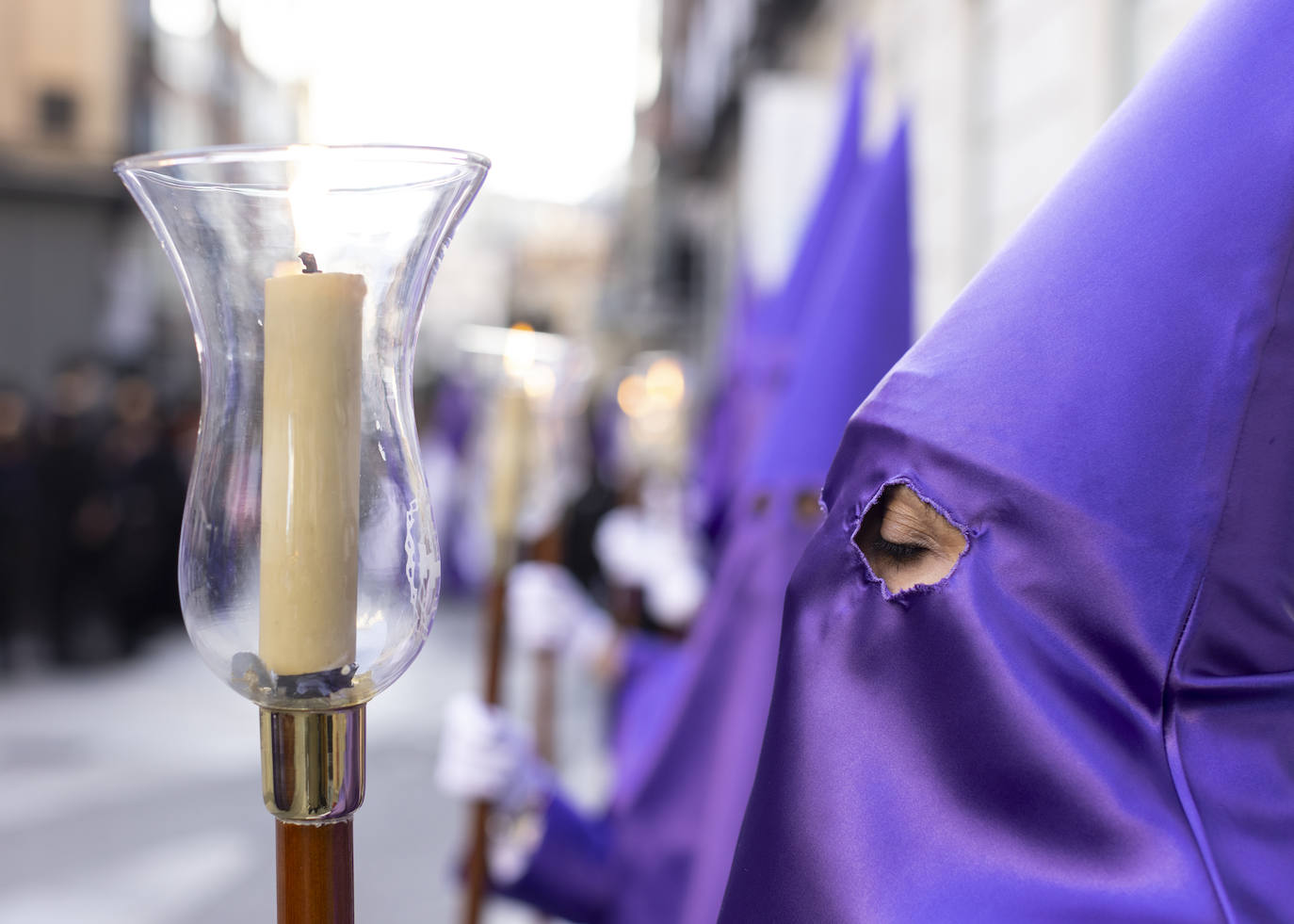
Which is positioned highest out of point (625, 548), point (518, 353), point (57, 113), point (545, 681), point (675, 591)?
point (57, 113)

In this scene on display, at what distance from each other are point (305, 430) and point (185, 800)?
495 centimetres

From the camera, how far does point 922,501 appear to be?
78cm

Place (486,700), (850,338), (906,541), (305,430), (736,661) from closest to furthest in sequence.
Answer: (305,430)
(906,541)
(850,338)
(736,661)
(486,700)

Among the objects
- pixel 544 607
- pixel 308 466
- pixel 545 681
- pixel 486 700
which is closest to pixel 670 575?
pixel 545 681

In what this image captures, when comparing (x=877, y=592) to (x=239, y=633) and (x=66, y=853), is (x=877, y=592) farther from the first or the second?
(x=66, y=853)

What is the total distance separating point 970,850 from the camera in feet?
2.34

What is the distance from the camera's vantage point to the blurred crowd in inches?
303

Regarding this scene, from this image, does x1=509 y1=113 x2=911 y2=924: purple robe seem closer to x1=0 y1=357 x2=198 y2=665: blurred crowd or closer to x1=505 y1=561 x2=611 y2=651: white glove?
x1=505 y1=561 x2=611 y2=651: white glove

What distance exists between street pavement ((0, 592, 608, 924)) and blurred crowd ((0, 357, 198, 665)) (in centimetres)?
43

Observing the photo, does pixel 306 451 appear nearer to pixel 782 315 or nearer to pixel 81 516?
pixel 782 315

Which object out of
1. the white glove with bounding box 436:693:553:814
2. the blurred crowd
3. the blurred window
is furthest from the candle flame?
the blurred window

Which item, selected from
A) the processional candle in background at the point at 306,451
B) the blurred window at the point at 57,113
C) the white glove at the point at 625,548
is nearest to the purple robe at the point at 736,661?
the processional candle in background at the point at 306,451

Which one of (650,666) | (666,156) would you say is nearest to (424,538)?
(650,666)

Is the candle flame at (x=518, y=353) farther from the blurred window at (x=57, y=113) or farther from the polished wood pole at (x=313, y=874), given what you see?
the blurred window at (x=57, y=113)
